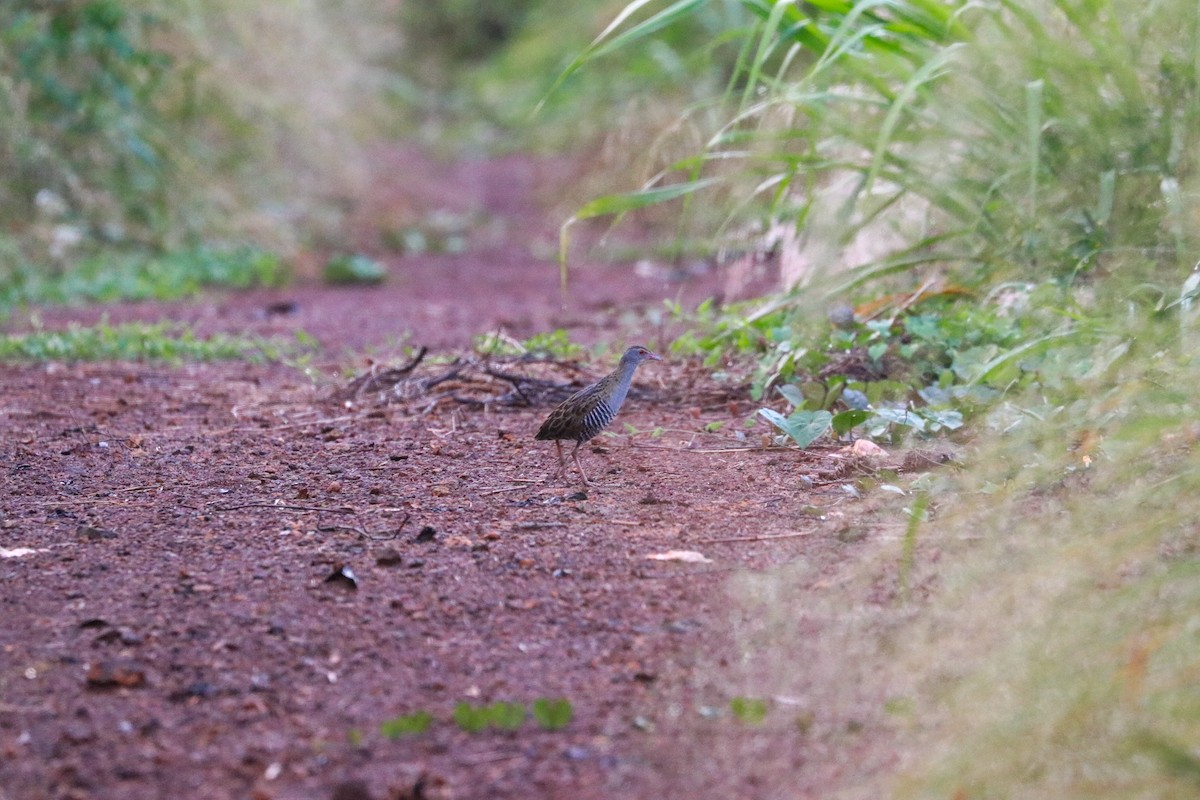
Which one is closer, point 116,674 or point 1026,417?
point 116,674

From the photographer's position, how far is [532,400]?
339 cm

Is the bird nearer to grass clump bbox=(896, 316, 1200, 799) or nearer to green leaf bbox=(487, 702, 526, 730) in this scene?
grass clump bbox=(896, 316, 1200, 799)

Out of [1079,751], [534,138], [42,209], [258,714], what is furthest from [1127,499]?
[534,138]

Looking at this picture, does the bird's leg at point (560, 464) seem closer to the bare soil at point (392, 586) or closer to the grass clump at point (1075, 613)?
the bare soil at point (392, 586)

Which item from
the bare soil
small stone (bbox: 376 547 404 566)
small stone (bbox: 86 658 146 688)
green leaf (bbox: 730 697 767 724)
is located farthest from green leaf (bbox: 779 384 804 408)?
small stone (bbox: 86 658 146 688)

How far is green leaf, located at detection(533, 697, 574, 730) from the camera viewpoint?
172 cm

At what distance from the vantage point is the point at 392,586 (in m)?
2.16

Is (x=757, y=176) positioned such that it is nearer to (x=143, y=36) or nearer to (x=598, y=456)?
(x=598, y=456)

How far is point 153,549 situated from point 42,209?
4554 mm

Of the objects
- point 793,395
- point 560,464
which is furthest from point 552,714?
point 793,395

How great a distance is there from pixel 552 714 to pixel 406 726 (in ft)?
0.64

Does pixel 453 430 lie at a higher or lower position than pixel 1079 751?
lower

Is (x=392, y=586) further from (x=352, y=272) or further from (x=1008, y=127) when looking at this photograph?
(x=352, y=272)

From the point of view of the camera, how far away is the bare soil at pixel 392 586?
65.3 inches
